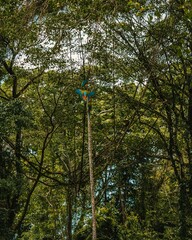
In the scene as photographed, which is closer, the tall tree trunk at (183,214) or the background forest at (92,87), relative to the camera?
the background forest at (92,87)

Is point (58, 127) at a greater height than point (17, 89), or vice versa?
point (17, 89)

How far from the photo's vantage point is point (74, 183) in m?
6.40

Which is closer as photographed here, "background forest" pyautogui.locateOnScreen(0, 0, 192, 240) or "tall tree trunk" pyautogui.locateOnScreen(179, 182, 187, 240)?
"background forest" pyautogui.locateOnScreen(0, 0, 192, 240)

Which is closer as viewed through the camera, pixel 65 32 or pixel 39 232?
pixel 65 32

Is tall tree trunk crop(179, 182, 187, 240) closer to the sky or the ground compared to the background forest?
closer to the ground

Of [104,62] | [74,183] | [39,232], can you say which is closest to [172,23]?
[104,62]

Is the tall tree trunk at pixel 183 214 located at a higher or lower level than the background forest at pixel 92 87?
lower

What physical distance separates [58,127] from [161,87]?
2.16m

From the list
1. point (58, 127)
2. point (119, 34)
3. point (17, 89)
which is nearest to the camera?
point (119, 34)

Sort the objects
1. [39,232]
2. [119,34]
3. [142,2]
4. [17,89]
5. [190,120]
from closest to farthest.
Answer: [142,2] → [119,34] → [190,120] → [17,89] → [39,232]

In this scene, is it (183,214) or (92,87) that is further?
(183,214)

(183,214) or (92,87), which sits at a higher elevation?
(92,87)

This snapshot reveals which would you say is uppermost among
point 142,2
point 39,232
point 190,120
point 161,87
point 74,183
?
point 142,2

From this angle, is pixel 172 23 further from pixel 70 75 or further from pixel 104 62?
pixel 70 75
